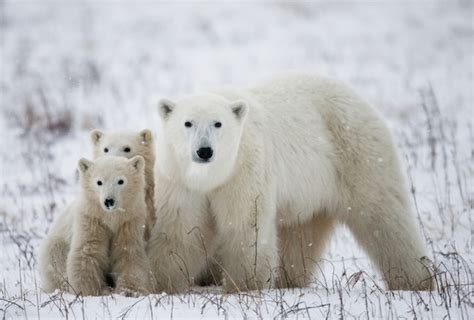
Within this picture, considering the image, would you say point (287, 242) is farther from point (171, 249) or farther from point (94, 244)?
point (94, 244)

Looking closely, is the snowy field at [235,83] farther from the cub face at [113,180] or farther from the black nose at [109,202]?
the cub face at [113,180]

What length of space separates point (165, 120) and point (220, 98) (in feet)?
1.43

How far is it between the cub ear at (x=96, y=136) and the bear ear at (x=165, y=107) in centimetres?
88

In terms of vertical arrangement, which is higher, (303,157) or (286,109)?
(286,109)

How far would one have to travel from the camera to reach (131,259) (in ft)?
15.2

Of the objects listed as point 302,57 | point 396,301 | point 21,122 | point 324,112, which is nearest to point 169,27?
point 302,57

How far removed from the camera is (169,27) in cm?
2067

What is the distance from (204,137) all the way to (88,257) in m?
1.15

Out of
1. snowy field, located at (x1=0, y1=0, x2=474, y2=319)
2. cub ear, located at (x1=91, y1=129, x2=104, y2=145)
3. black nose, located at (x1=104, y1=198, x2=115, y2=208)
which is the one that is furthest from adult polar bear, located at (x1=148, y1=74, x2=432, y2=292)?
cub ear, located at (x1=91, y1=129, x2=104, y2=145)

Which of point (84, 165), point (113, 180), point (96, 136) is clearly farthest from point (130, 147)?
point (113, 180)

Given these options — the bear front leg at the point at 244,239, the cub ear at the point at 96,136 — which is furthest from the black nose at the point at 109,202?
the cub ear at the point at 96,136

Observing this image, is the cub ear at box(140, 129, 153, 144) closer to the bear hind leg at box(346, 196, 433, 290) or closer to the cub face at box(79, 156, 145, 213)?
the cub face at box(79, 156, 145, 213)

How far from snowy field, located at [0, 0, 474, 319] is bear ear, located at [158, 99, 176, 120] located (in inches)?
52.4

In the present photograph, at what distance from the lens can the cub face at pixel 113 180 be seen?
4.58 metres
